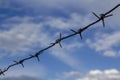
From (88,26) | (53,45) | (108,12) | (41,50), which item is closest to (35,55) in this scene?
(41,50)

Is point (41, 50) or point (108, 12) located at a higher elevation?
point (41, 50)

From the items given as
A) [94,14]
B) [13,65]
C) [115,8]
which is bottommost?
[115,8]

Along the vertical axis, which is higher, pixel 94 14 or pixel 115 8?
pixel 94 14

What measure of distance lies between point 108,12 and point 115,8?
38cm

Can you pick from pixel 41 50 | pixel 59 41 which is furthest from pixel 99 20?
pixel 41 50

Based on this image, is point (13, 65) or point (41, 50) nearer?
point (41, 50)

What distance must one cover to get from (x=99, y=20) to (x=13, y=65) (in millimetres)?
4527

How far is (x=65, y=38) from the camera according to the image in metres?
9.27

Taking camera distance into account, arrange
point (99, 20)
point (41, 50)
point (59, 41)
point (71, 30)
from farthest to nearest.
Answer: point (41, 50) → point (59, 41) → point (71, 30) → point (99, 20)

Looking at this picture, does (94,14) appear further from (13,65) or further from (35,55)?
(13,65)

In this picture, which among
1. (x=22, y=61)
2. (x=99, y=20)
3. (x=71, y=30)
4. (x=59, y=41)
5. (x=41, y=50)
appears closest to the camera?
(x=99, y=20)

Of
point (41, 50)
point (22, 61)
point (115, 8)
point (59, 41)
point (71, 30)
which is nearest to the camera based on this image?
point (115, 8)

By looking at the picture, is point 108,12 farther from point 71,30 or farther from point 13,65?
point 13,65

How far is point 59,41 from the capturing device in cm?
987
